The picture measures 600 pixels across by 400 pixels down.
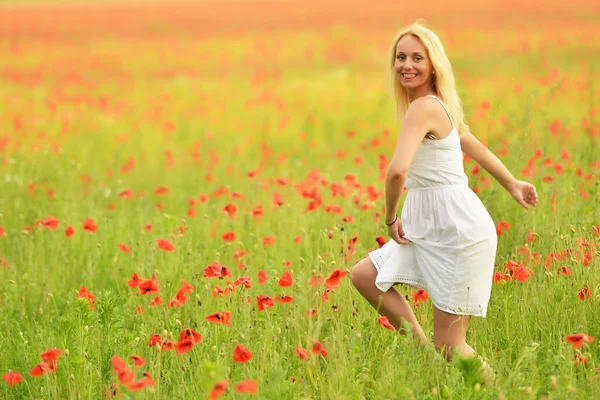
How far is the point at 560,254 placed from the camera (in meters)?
3.23

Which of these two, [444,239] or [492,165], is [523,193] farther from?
[444,239]

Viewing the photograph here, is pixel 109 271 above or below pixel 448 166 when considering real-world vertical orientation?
below

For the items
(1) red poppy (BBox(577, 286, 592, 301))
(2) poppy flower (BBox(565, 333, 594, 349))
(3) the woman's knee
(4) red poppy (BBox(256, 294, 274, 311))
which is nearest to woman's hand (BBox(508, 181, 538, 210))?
(1) red poppy (BBox(577, 286, 592, 301))

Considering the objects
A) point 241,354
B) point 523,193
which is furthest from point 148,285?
point 523,193

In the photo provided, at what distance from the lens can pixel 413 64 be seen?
9.61 feet

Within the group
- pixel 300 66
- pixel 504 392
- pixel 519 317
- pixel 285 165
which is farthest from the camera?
pixel 300 66

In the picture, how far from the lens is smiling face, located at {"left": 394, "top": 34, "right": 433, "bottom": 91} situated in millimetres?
2926

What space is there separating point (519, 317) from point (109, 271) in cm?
214

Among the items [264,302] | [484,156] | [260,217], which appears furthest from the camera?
[260,217]

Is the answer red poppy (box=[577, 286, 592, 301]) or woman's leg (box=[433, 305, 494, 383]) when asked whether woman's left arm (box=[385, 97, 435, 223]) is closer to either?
woman's leg (box=[433, 305, 494, 383])

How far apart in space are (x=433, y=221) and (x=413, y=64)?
0.58 m

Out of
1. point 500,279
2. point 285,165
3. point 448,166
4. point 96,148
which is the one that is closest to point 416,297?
point 500,279

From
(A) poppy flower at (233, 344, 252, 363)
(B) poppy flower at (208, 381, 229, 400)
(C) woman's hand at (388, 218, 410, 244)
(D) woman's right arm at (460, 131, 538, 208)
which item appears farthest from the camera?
(D) woman's right arm at (460, 131, 538, 208)

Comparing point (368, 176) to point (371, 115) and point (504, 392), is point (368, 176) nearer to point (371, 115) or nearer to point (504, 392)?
point (371, 115)
